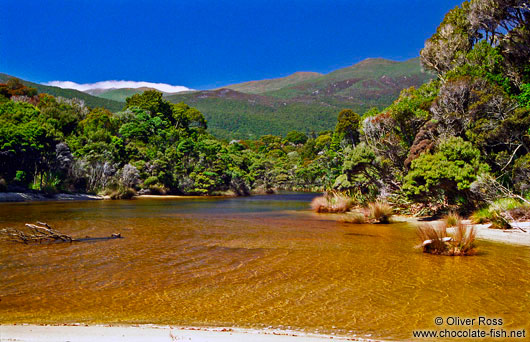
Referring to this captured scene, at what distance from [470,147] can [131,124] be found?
5559 cm

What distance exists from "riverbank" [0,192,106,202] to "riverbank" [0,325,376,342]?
37.9 metres

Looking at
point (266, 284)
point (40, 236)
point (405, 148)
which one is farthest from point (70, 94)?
point (266, 284)

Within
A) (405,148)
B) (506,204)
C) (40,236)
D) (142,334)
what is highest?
(405,148)

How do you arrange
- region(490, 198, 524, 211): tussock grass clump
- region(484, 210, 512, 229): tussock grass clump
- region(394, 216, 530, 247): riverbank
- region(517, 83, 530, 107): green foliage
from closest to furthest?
region(394, 216, 530, 247): riverbank, region(484, 210, 512, 229): tussock grass clump, region(490, 198, 524, 211): tussock grass clump, region(517, 83, 530, 107): green foliage

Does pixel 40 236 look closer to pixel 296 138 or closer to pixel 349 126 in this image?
pixel 349 126

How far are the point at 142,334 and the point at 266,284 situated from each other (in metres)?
3.31

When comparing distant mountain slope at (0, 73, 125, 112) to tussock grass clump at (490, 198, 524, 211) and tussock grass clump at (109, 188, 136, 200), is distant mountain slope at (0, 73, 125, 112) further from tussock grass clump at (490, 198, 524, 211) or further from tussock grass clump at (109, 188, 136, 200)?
tussock grass clump at (490, 198, 524, 211)

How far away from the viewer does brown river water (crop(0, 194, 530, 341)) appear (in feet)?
18.9

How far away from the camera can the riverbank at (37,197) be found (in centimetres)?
3659

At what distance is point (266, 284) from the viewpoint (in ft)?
25.5

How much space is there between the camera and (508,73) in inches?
860

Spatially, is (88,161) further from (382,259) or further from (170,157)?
(382,259)

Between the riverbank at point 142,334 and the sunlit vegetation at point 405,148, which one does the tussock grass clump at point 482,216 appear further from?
the riverbank at point 142,334

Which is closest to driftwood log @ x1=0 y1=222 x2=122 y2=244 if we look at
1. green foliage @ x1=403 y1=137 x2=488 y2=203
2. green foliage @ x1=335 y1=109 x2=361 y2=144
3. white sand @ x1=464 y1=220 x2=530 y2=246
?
white sand @ x1=464 y1=220 x2=530 y2=246
